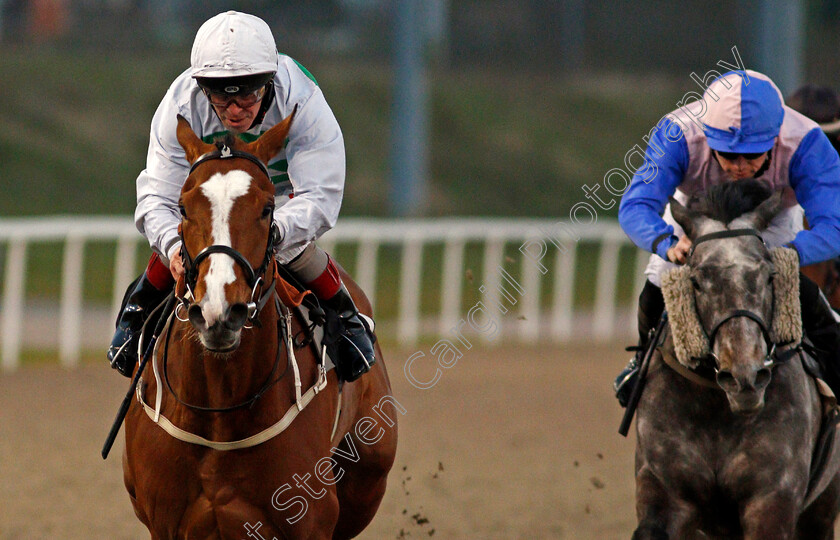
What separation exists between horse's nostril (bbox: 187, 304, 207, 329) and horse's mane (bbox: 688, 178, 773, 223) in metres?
1.79

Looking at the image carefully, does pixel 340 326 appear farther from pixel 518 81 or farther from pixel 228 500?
pixel 518 81

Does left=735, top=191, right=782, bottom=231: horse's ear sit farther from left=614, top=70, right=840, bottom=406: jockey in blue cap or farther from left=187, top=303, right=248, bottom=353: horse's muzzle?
left=187, top=303, right=248, bottom=353: horse's muzzle

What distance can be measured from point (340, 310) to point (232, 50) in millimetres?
1046

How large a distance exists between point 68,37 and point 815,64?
14.2 metres

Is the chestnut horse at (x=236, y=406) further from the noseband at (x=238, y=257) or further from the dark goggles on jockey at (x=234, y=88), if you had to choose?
the dark goggles on jockey at (x=234, y=88)

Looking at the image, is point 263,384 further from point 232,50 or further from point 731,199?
point 731,199

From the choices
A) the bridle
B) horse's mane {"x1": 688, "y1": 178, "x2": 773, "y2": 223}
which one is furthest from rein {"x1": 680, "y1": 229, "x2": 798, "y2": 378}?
horse's mane {"x1": 688, "y1": 178, "x2": 773, "y2": 223}

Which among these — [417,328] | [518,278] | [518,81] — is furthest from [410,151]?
[518,81]

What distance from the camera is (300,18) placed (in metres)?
23.3

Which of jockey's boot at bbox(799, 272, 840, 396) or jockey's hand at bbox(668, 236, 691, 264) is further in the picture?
jockey's boot at bbox(799, 272, 840, 396)

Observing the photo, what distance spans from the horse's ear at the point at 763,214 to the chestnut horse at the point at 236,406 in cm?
151

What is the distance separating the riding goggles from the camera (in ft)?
13.5

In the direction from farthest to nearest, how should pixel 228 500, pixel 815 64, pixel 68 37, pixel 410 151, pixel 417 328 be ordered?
pixel 815 64
pixel 68 37
pixel 410 151
pixel 417 328
pixel 228 500

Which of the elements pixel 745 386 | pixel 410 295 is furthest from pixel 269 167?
pixel 410 295
